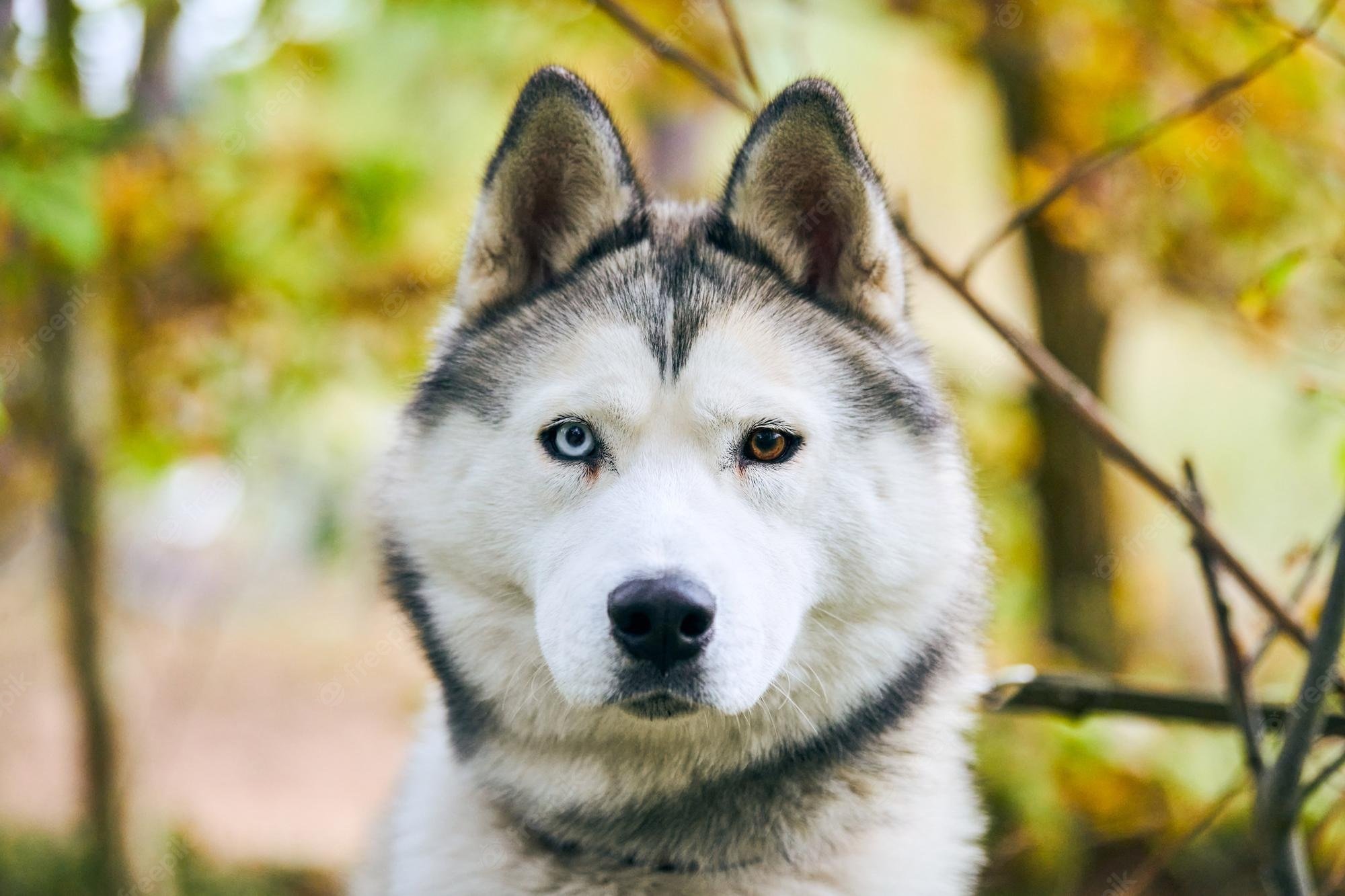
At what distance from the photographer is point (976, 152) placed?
9383mm

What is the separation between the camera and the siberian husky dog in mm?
2312

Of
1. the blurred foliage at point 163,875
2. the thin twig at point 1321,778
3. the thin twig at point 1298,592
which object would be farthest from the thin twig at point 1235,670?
the blurred foliage at point 163,875

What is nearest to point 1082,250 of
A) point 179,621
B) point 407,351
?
point 407,351

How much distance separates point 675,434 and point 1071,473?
5097mm

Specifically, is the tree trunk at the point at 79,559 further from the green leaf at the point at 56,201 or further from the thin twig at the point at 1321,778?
the thin twig at the point at 1321,778

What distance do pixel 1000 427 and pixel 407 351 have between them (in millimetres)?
3732

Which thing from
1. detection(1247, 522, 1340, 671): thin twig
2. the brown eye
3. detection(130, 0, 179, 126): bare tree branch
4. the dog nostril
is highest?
detection(130, 0, 179, 126): bare tree branch

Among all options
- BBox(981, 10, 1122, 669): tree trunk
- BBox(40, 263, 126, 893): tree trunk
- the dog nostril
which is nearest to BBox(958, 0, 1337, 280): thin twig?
the dog nostril

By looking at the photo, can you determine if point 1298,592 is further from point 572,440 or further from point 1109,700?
point 572,440

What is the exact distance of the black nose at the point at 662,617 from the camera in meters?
2.01

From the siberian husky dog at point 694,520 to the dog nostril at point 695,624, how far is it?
0.34 feet

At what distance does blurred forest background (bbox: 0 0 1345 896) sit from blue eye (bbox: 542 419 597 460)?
1157mm

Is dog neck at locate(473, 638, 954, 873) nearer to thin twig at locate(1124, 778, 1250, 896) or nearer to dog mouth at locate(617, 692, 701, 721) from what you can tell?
dog mouth at locate(617, 692, 701, 721)

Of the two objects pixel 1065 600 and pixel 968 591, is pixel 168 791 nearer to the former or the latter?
pixel 1065 600
